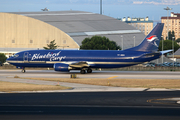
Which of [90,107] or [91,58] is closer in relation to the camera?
[90,107]

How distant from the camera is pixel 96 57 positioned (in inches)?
2068

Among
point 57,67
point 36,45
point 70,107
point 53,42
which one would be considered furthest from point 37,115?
point 36,45

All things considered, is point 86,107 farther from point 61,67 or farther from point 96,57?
point 96,57

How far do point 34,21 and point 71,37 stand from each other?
15.7 metres

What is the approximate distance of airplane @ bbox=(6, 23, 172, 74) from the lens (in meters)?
52.2

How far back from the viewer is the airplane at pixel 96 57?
52.2 metres

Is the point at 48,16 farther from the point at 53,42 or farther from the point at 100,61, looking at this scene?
the point at 100,61

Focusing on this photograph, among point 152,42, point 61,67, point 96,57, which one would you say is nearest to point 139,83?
point 96,57

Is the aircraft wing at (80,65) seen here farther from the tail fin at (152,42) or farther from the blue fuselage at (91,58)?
the tail fin at (152,42)

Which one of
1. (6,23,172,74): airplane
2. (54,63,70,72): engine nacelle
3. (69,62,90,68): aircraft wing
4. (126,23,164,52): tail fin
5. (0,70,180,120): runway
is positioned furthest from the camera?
(126,23,164,52): tail fin

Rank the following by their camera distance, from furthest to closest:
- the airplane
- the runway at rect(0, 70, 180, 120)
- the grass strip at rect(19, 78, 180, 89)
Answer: the airplane
the grass strip at rect(19, 78, 180, 89)
the runway at rect(0, 70, 180, 120)

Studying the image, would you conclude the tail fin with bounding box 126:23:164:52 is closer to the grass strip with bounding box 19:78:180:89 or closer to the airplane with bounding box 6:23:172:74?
the airplane with bounding box 6:23:172:74

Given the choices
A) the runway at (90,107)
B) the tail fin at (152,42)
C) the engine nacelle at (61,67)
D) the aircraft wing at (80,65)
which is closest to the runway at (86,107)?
the runway at (90,107)

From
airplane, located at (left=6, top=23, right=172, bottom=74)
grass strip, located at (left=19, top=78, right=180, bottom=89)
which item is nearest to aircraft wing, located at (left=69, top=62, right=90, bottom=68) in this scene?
airplane, located at (left=6, top=23, right=172, bottom=74)
